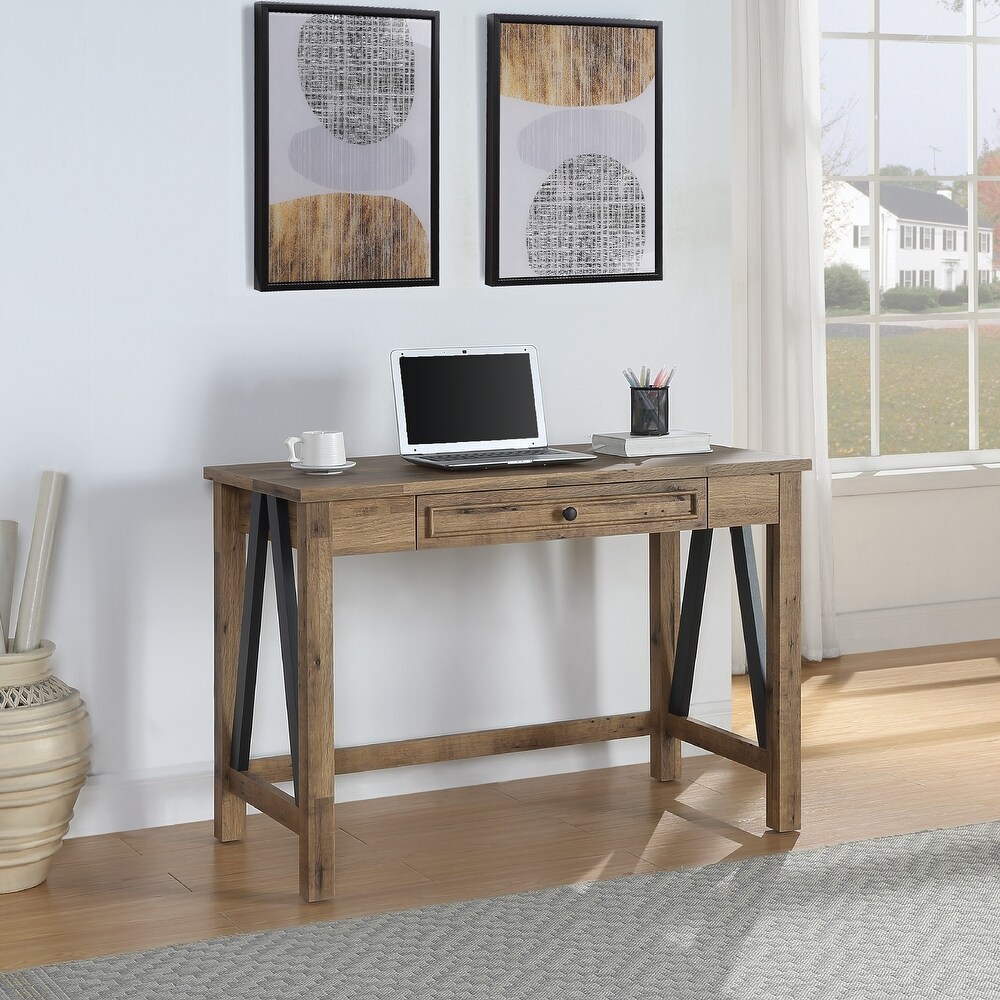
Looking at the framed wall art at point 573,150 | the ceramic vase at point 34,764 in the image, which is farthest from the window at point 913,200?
the ceramic vase at point 34,764

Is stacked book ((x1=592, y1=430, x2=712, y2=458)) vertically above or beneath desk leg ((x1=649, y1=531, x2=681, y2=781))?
above

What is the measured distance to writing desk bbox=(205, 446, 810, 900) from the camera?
285 cm

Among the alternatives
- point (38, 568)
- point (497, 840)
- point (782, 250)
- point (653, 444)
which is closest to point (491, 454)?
point (653, 444)

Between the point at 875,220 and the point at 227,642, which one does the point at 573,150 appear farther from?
the point at 875,220

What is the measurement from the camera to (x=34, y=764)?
112 inches

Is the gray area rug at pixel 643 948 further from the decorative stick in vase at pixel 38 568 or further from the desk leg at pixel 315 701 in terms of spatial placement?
the decorative stick in vase at pixel 38 568

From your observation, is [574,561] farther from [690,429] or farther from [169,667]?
[169,667]

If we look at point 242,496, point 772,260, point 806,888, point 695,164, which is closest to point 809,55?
point 772,260

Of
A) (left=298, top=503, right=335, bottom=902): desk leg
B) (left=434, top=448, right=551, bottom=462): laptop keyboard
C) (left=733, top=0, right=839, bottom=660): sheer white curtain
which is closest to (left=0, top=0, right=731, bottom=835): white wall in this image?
(left=434, top=448, right=551, bottom=462): laptop keyboard

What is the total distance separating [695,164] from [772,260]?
1.07 meters

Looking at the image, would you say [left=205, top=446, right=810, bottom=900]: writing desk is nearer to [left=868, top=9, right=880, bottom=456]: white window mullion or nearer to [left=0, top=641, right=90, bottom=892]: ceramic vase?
[left=0, top=641, right=90, bottom=892]: ceramic vase

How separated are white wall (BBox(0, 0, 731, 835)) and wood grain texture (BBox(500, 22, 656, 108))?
0.07 metres

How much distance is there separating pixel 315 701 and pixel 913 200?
3.29 metres

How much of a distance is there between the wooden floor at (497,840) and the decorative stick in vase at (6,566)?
53 centimetres
